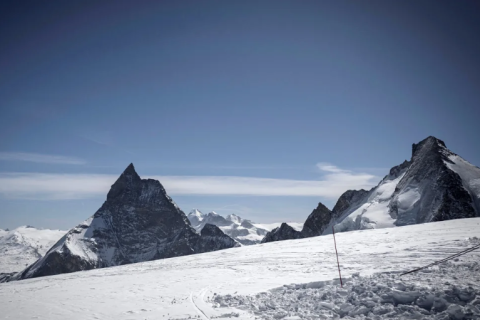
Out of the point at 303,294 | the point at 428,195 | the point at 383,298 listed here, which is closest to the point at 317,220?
the point at 428,195

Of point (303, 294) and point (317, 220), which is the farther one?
point (317, 220)

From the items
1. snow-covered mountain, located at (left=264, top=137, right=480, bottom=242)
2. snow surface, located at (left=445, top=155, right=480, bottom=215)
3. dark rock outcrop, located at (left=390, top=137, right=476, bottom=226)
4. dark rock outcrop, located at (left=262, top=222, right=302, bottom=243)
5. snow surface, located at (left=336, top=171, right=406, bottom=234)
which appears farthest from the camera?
dark rock outcrop, located at (left=262, top=222, right=302, bottom=243)

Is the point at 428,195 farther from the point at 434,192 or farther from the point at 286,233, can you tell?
the point at 286,233

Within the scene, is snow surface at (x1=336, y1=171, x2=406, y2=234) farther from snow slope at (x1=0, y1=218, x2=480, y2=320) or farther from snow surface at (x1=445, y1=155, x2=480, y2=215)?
snow slope at (x1=0, y1=218, x2=480, y2=320)

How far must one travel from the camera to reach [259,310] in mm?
9594

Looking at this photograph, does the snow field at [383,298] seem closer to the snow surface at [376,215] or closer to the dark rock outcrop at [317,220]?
the snow surface at [376,215]

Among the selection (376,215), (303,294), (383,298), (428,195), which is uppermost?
(428,195)

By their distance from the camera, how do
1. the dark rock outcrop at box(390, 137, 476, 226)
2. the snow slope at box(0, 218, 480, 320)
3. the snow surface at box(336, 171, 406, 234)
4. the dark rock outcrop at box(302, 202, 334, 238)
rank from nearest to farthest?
the snow slope at box(0, 218, 480, 320)
the dark rock outcrop at box(390, 137, 476, 226)
the snow surface at box(336, 171, 406, 234)
the dark rock outcrop at box(302, 202, 334, 238)

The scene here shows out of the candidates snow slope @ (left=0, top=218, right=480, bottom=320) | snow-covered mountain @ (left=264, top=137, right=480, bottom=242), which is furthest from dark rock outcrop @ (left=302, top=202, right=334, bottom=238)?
snow slope @ (left=0, top=218, right=480, bottom=320)

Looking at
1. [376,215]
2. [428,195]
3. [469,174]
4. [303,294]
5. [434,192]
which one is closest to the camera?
[303,294]

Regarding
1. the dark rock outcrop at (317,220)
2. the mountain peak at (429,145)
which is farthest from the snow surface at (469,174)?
the dark rock outcrop at (317,220)

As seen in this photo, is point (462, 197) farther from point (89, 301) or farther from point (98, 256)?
point (98, 256)

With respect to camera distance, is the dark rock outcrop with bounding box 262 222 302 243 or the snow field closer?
the snow field

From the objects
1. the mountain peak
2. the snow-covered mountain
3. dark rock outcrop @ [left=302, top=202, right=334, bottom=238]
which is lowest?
dark rock outcrop @ [left=302, top=202, right=334, bottom=238]
